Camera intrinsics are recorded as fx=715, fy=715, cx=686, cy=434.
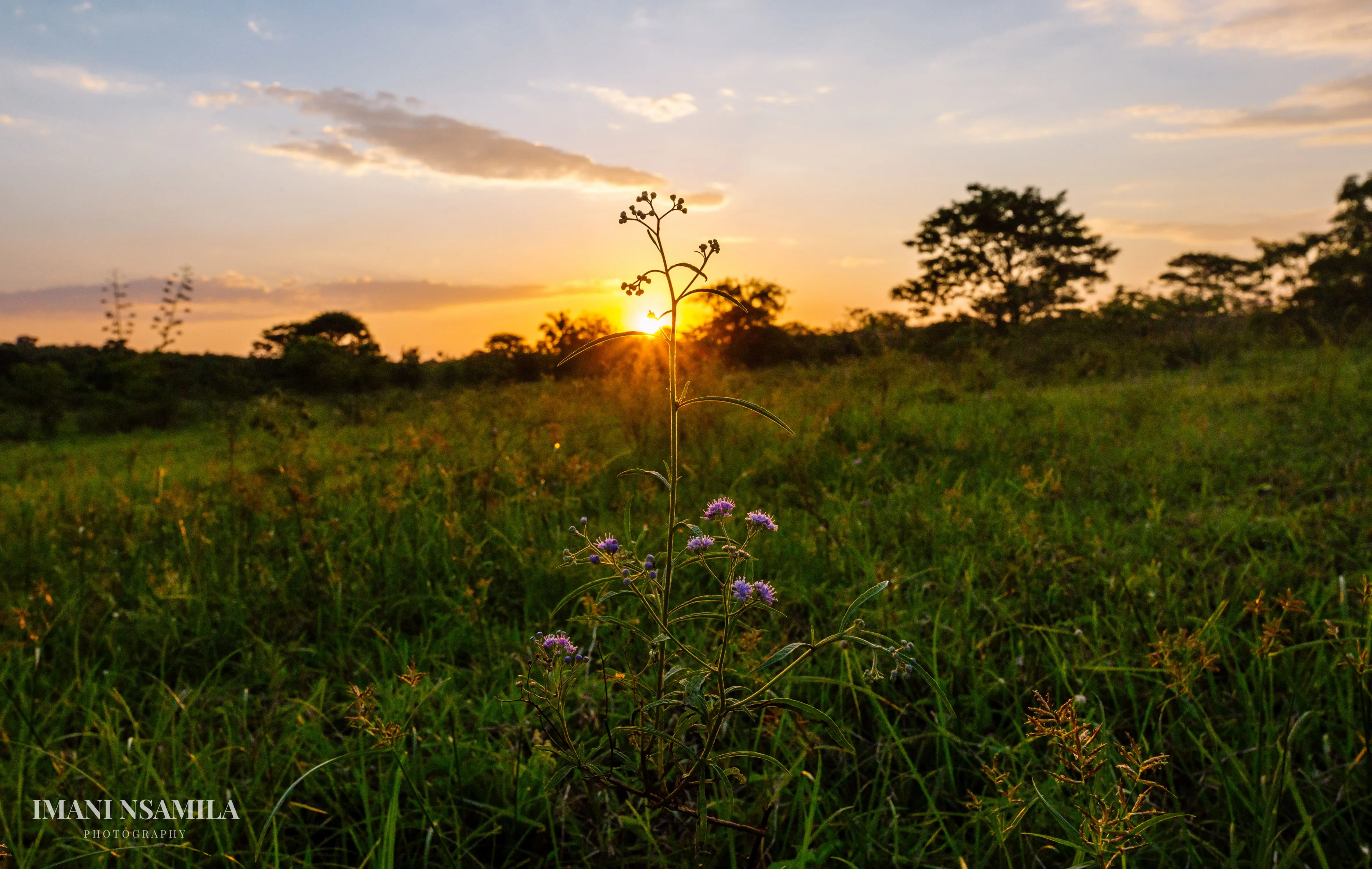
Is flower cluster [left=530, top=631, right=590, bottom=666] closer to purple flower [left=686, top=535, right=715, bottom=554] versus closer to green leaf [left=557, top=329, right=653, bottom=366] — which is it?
purple flower [left=686, top=535, right=715, bottom=554]

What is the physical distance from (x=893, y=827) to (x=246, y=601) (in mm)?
2474

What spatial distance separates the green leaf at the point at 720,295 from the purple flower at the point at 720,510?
302 millimetres

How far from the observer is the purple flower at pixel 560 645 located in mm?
1117

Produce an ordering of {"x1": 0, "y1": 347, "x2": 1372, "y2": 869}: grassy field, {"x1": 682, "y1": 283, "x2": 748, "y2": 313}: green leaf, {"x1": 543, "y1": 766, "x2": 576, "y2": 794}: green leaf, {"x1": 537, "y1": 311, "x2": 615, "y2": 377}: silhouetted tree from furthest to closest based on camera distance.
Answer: {"x1": 537, "y1": 311, "x2": 615, "y2": 377}: silhouetted tree
{"x1": 0, "y1": 347, "x2": 1372, "y2": 869}: grassy field
{"x1": 543, "y1": 766, "x2": 576, "y2": 794}: green leaf
{"x1": 682, "y1": 283, "x2": 748, "y2": 313}: green leaf

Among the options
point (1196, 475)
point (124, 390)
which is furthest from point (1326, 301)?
point (124, 390)

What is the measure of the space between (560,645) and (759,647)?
3.96 feet

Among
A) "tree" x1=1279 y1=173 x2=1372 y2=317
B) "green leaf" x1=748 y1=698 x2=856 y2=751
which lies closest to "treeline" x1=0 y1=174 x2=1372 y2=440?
"tree" x1=1279 y1=173 x2=1372 y2=317

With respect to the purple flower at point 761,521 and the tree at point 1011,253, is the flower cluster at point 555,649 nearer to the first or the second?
the purple flower at point 761,521

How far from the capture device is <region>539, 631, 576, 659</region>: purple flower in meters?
1.12

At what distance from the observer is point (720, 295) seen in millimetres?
943

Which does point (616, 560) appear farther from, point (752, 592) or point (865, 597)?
point (865, 597)

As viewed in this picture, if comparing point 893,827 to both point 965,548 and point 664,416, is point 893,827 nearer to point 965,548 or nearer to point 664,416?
point 965,548

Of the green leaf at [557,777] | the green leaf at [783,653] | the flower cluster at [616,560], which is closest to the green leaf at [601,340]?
the flower cluster at [616,560]

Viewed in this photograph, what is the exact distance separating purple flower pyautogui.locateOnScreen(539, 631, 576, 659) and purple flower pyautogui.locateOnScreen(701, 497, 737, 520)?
289 mm
